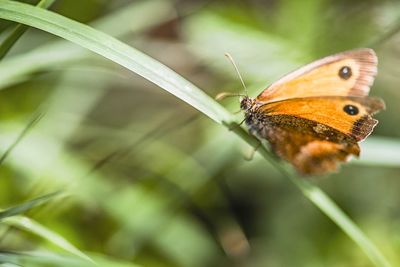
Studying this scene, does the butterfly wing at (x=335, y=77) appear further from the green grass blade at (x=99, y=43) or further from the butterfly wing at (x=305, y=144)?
the green grass blade at (x=99, y=43)

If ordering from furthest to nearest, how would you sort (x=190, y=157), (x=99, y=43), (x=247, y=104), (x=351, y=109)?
(x=190, y=157), (x=247, y=104), (x=351, y=109), (x=99, y=43)

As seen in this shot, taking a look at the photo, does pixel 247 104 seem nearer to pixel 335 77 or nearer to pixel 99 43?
pixel 335 77

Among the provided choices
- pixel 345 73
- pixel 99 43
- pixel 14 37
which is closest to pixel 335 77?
pixel 345 73

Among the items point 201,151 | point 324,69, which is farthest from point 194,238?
point 324,69

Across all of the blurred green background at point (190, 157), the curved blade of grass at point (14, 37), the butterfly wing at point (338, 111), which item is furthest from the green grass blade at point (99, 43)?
the blurred green background at point (190, 157)

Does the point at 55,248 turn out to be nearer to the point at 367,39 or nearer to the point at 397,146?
the point at 397,146

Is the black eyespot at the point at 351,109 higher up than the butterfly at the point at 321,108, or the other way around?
the butterfly at the point at 321,108

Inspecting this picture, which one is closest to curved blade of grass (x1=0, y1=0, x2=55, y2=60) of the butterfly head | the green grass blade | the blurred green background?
the green grass blade
